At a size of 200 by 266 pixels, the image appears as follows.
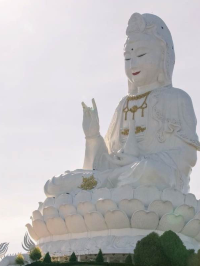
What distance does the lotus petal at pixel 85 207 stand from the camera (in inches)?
429

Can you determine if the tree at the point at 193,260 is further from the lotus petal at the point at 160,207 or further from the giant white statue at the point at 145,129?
the giant white statue at the point at 145,129

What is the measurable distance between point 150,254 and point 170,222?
271 cm

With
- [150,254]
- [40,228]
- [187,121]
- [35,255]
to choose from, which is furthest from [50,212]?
[150,254]

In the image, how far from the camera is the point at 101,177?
1171 cm

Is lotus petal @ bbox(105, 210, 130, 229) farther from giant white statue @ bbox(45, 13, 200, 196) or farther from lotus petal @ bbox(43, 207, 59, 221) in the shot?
lotus petal @ bbox(43, 207, 59, 221)

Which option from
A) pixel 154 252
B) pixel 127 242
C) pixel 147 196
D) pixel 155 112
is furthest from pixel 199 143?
pixel 154 252

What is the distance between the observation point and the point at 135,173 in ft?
37.3

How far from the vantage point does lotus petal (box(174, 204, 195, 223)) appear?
10854 millimetres

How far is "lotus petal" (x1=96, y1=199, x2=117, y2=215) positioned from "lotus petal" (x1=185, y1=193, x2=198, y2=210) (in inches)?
49.2

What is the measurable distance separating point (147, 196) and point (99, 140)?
172cm

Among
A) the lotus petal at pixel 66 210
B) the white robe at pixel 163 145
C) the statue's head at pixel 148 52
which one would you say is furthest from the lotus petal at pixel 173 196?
the statue's head at pixel 148 52

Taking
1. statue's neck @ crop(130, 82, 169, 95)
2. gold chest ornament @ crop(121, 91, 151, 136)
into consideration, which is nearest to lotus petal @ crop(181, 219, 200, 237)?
gold chest ornament @ crop(121, 91, 151, 136)

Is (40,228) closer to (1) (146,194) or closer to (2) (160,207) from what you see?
(1) (146,194)

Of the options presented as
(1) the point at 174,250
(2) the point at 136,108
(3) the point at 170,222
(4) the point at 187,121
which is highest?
(2) the point at 136,108
